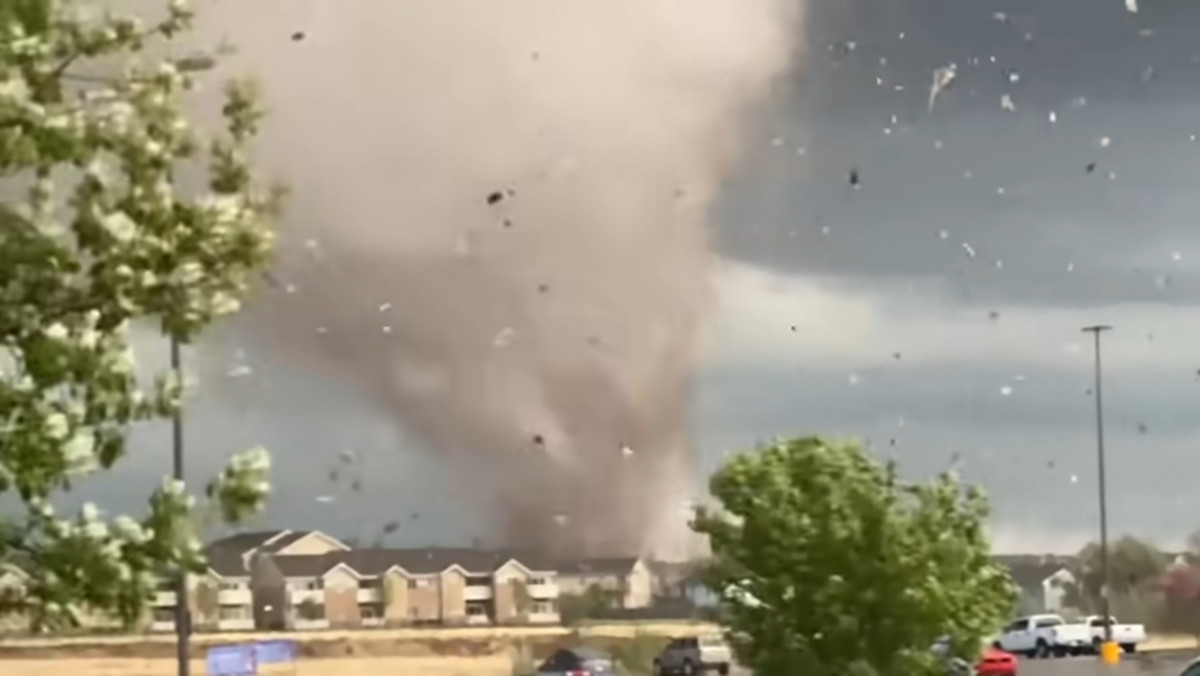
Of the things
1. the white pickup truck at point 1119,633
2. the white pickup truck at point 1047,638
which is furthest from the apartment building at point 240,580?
the white pickup truck at point 1047,638

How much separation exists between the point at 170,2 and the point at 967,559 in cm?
1544

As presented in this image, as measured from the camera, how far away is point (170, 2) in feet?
30.8

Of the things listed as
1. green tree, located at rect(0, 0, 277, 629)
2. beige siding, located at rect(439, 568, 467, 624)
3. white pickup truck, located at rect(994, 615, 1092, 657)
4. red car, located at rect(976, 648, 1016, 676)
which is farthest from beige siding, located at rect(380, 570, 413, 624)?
white pickup truck, located at rect(994, 615, 1092, 657)

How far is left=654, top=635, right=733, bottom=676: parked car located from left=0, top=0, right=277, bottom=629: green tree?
18.0 metres

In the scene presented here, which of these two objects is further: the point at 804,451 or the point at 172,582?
the point at 804,451

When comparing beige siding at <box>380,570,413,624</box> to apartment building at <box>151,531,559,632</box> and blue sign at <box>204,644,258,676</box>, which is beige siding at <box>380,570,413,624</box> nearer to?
apartment building at <box>151,531,559,632</box>

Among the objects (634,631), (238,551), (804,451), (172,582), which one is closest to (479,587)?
(634,631)

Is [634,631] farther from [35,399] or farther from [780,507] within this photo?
[35,399]

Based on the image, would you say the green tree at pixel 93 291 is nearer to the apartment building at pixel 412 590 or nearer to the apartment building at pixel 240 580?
the apartment building at pixel 240 580

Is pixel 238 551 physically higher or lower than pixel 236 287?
lower

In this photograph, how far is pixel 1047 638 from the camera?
48.9 meters

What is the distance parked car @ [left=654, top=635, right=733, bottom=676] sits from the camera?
1116 inches

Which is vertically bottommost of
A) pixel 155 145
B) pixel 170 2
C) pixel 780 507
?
pixel 780 507

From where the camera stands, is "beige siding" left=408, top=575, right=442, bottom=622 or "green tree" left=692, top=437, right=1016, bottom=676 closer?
"green tree" left=692, top=437, right=1016, bottom=676
